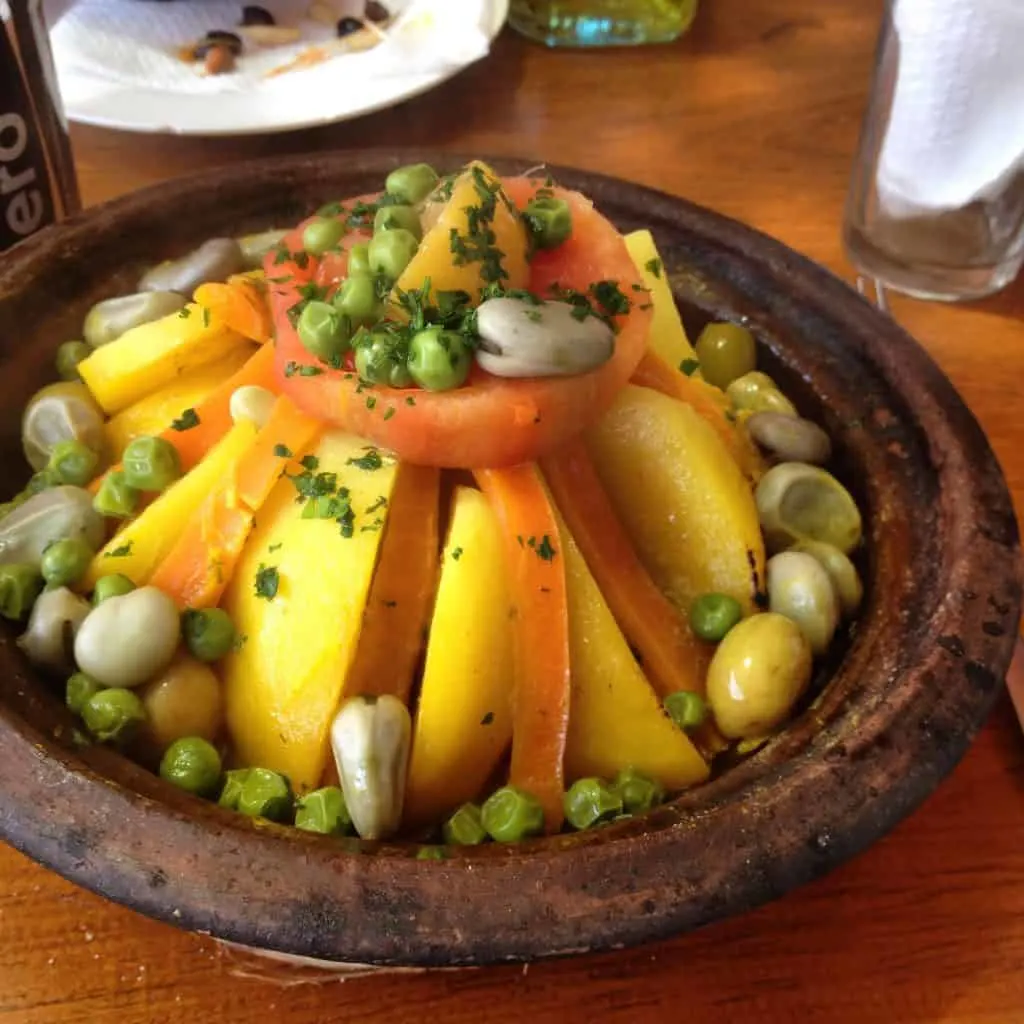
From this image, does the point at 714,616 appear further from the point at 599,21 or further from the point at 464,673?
the point at 599,21

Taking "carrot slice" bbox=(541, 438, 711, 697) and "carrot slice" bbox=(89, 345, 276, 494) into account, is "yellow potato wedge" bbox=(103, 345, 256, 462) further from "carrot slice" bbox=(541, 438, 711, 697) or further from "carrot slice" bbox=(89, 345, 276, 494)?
"carrot slice" bbox=(541, 438, 711, 697)

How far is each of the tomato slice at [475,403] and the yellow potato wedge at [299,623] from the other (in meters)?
0.05

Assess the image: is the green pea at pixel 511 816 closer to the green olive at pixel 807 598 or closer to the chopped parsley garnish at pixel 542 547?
the chopped parsley garnish at pixel 542 547

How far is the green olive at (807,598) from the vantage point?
1220mm

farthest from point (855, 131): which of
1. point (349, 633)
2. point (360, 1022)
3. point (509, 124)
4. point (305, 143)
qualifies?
A: point (360, 1022)

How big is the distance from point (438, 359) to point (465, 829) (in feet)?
1.52

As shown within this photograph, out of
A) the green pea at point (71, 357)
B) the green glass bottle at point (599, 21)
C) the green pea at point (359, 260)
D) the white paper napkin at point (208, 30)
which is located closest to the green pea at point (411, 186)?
the green pea at point (359, 260)

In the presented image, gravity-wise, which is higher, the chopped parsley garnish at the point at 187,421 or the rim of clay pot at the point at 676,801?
the chopped parsley garnish at the point at 187,421

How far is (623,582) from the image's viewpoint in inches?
48.3

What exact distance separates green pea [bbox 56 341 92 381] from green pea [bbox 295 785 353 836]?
69cm

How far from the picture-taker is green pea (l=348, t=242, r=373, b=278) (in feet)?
3.89

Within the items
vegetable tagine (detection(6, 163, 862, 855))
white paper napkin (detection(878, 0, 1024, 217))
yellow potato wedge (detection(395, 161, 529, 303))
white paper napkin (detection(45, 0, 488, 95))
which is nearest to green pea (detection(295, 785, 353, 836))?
vegetable tagine (detection(6, 163, 862, 855))

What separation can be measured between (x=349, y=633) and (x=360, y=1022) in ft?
1.24

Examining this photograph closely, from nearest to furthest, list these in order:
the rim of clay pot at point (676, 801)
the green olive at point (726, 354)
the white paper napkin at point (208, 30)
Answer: the rim of clay pot at point (676, 801), the green olive at point (726, 354), the white paper napkin at point (208, 30)
